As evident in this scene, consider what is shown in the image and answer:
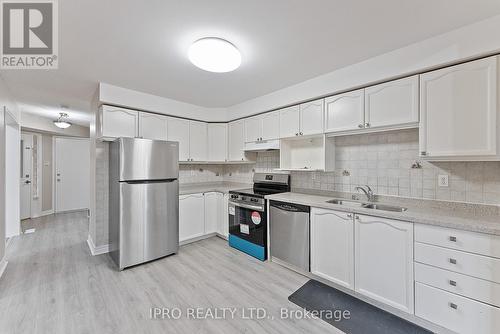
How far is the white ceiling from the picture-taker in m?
1.47

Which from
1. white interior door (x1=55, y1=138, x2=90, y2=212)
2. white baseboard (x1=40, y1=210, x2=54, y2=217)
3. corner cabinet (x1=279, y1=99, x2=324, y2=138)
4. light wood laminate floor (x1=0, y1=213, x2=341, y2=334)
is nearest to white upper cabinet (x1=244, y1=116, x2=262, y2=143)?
corner cabinet (x1=279, y1=99, x2=324, y2=138)

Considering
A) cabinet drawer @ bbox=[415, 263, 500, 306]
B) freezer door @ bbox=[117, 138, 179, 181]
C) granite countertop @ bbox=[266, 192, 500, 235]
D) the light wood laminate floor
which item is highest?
freezer door @ bbox=[117, 138, 179, 181]

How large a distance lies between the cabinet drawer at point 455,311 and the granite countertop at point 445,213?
53 cm

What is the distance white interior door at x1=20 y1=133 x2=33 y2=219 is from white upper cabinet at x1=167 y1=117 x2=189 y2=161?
399 centimetres

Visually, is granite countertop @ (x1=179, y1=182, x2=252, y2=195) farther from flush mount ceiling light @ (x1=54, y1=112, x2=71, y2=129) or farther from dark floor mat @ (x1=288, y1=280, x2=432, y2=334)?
flush mount ceiling light @ (x1=54, y1=112, x2=71, y2=129)

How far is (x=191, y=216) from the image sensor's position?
349 cm

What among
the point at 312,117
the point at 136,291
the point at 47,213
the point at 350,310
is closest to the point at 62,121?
the point at 47,213

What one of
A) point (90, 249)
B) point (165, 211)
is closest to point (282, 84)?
point (165, 211)

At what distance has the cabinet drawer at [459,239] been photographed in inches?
56.5

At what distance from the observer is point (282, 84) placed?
2887 mm

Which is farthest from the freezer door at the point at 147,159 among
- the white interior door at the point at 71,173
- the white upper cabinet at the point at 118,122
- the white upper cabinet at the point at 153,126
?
the white interior door at the point at 71,173

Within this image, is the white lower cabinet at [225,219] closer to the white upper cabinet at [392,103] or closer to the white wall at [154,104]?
the white wall at [154,104]

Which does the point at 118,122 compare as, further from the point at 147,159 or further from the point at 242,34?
the point at 242,34

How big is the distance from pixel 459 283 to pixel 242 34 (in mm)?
2568
